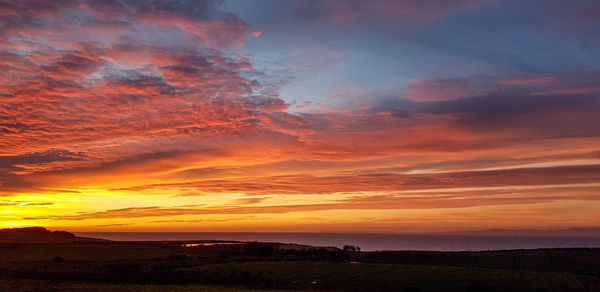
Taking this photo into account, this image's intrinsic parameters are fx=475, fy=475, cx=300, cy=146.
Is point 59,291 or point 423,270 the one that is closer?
point 59,291

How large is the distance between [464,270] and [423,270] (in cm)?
484

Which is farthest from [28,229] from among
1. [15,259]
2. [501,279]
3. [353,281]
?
[501,279]

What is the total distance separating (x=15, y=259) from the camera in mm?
88875

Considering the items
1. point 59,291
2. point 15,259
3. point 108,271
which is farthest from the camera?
point 15,259

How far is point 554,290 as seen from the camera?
162 feet

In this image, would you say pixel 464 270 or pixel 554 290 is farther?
pixel 464 270

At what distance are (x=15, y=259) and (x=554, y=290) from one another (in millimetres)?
89163

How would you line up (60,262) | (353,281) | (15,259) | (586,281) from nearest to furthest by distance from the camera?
1. (586,281)
2. (353,281)
3. (60,262)
4. (15,259)

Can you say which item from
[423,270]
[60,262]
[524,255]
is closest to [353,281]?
[423,270]

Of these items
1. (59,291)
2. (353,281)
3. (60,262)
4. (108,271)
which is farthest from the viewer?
(60,262)

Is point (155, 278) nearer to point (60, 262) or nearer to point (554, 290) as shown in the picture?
point (60, 262)

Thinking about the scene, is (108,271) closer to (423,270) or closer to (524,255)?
(423,270)

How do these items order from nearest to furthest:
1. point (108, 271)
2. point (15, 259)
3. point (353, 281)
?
point (353, 281) < point (108, 271) < point (15, 259)

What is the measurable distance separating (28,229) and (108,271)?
156536mm
